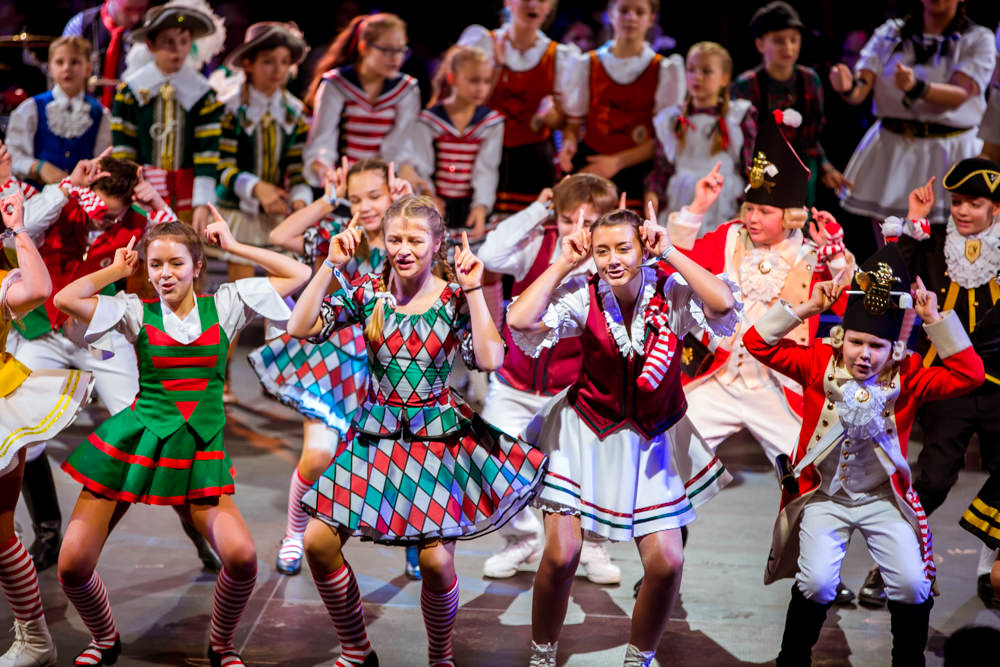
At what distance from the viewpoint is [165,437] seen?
361cm

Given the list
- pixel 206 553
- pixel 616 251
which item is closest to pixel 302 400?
pixel 206 553

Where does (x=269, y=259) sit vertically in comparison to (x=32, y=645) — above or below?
above

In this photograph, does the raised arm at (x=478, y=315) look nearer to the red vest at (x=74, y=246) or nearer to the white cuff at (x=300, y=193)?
the red vest at (x=74, y=246)

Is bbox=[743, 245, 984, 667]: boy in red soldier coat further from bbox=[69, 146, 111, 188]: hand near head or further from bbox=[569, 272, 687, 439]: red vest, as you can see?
bbox=[69, 146, 111, 188]: hand near head

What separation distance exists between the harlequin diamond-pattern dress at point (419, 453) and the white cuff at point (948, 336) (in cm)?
118

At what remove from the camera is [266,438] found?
6.20 meters

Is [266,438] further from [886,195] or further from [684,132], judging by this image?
[886,195]

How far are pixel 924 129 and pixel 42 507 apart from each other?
4660mm

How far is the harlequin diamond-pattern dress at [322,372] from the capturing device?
4.37 metres

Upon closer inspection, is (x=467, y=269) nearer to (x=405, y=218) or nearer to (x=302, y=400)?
(x=405, y=218)

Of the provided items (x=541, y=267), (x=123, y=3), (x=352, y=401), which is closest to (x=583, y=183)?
(x=541, y=267)

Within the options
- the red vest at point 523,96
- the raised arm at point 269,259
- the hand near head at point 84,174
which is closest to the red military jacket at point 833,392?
the raised arm at point 269,259

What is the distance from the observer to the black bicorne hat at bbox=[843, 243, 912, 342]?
3.47 meters

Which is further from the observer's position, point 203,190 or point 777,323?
point 203,190
